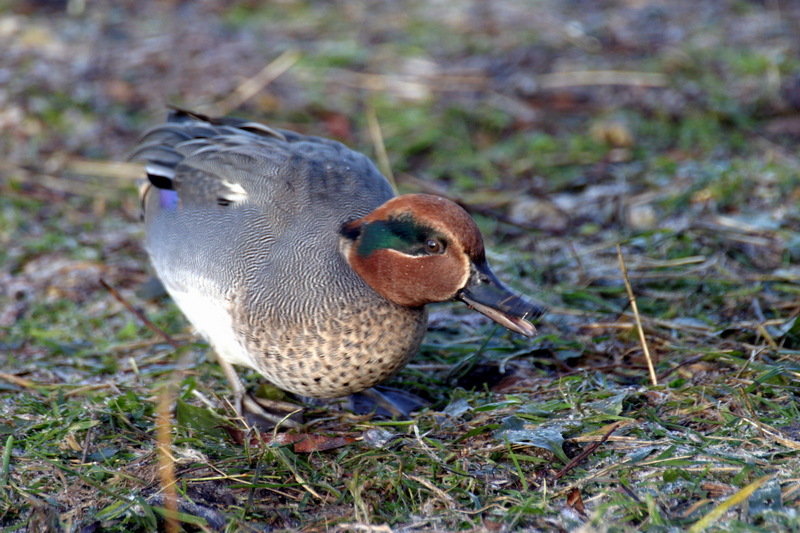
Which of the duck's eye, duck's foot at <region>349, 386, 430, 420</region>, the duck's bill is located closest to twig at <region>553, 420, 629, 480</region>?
the duck's bill

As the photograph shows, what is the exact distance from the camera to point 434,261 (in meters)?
2.79

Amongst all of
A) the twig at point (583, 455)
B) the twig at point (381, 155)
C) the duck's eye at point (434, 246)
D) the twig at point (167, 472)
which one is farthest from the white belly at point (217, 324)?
the twig at point (381, 155)

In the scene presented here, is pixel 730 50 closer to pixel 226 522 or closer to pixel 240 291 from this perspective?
A: pixel 240 291

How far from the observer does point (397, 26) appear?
25.9 ft

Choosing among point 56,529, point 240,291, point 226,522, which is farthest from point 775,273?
point 56,529

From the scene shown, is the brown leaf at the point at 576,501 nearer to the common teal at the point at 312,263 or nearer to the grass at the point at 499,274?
the grass at the point at 499,274

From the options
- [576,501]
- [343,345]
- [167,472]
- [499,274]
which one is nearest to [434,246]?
[343,345]

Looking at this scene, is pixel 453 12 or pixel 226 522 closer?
pixel 226 522

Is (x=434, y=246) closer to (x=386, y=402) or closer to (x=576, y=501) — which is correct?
(x=386, y=402)

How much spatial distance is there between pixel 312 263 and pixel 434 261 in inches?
18.7

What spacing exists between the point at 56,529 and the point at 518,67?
5.37m

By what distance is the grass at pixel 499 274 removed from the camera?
8.38 ft

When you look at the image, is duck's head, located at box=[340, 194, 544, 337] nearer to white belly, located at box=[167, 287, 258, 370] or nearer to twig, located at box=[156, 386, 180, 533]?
white belly, located at box=[167, 287, 258, 370]

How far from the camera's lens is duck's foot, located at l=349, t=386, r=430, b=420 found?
3.10 meters
